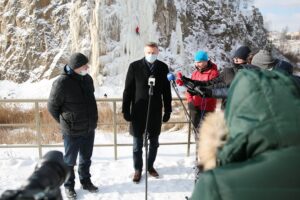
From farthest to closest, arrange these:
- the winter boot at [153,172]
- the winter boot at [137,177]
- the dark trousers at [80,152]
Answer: the winter boot at [153,172] → the winter boot at [137,177] → the dark trousers at [80,152]

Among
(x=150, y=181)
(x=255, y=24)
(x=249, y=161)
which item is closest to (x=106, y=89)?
(x=150, y=181)

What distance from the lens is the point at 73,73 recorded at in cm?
387

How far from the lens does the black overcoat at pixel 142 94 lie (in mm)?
4262

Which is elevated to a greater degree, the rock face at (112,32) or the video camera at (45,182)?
the rock face at (112,32)

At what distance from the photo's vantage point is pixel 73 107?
3.90 m

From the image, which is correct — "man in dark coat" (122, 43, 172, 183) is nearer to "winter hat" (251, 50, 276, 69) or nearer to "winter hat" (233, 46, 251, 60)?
"winter hat" (233, 46, 251, 60)

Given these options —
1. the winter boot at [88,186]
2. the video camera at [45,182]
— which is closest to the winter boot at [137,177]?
the winter boot at [88,186]

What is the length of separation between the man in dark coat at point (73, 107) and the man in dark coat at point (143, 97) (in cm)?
51

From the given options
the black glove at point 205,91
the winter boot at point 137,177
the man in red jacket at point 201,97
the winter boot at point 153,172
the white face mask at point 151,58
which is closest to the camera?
the black glove at point 205,91

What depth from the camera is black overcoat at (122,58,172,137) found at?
14.0 ft

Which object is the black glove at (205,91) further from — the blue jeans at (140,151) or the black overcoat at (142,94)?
the blue jeans at (140,151)

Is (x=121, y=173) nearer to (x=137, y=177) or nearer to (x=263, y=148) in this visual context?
(x=137, y=177)

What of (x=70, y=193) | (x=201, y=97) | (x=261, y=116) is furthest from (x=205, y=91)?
(x=261, y=116)

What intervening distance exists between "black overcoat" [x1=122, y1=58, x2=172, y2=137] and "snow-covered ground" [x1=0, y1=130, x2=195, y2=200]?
704 mm
